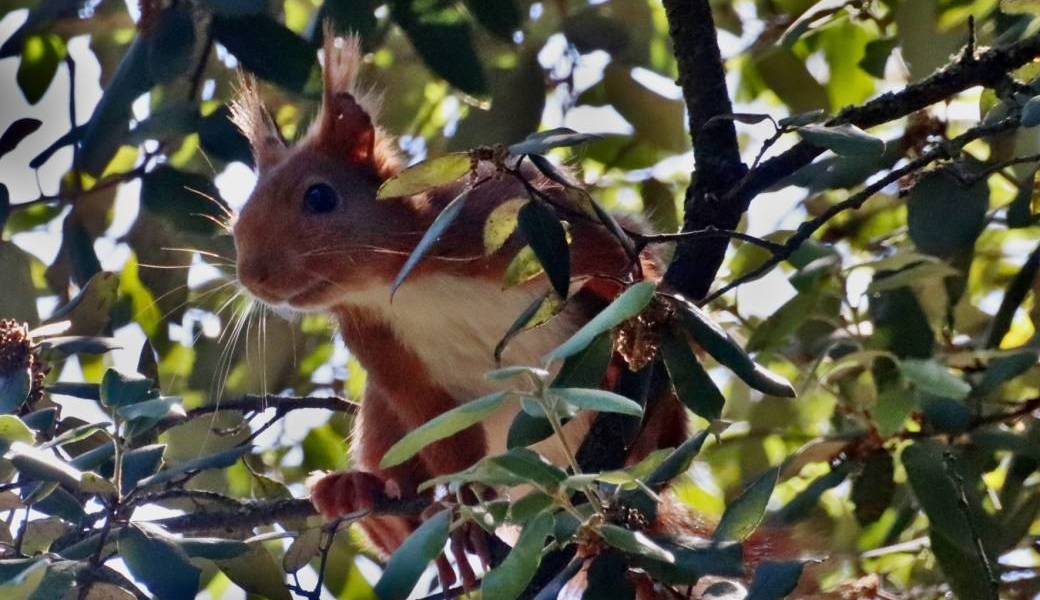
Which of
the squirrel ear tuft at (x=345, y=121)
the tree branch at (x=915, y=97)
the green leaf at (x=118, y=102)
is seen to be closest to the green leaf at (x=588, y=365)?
the tree branch at (x=915, y=97)

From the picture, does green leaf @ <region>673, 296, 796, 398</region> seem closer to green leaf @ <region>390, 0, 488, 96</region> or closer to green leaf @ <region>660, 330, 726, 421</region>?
green leaf @ <region>660, 330, 726, 421</region>

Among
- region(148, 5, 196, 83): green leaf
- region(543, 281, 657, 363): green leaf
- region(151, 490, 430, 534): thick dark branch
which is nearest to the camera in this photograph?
region(543, 281, 657, 363): green leaf

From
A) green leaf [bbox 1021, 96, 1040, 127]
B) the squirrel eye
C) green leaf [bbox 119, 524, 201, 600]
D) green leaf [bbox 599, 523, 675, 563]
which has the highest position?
green leaf [bbox 1021, 96, 1040, 127]

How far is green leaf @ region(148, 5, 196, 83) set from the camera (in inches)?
105

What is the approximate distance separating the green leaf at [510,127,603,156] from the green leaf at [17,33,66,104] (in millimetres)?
1782

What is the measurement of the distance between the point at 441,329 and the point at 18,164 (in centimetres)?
95

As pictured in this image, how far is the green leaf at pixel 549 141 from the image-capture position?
5.82ft

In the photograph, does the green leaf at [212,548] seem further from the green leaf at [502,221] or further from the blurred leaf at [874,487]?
the blurred leaf at [874,487]

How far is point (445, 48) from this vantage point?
287cm

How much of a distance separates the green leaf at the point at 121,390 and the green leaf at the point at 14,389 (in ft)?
0.79

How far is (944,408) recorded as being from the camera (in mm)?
2586

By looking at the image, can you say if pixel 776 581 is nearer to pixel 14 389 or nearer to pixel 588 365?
pixel 588 365

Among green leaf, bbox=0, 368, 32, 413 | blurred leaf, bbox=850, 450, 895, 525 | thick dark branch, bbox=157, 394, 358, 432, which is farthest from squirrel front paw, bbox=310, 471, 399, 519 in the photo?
blurred leaf, bbox=850, 450, 895, 525

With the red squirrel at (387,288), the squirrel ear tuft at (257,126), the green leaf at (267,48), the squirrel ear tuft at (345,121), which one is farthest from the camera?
the squirrel ear tuft at (257,126)
